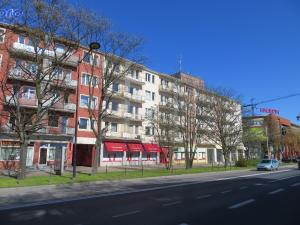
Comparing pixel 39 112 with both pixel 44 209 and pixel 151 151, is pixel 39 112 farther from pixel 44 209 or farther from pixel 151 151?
pixel 151 151

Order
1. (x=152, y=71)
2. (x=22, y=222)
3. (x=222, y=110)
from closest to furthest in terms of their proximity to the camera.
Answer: (x=22, y=222) < (x=222, y=110) < (x=152, y=71)

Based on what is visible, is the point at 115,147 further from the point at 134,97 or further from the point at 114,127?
the point at 134,97

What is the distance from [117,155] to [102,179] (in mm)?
22335

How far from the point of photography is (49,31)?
2459cm

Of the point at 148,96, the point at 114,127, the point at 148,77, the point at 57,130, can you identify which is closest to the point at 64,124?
the point at 57,130

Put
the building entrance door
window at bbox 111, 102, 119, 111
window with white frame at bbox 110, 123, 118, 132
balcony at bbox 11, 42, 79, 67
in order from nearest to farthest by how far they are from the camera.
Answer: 1. balcony at bbox 11, 42, 79, 67
2. the building entrance door
3. window with white frame at bbox 110, 123, 118, 132
4. window at bbox 111, 102, 119, 111

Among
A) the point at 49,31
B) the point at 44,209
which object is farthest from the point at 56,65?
the point at 44,209

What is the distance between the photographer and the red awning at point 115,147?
149 ft

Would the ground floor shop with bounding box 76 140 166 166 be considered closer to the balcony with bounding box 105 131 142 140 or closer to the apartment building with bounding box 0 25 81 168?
the balcony with bounding box 105 131 142 140

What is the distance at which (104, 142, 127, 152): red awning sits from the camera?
45.3 meters

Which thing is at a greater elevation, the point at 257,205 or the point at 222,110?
the point at 222,110

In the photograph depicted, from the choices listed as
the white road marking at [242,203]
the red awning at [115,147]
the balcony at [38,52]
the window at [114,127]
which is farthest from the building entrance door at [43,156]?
the white road marking at [242,203]

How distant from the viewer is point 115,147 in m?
46.2

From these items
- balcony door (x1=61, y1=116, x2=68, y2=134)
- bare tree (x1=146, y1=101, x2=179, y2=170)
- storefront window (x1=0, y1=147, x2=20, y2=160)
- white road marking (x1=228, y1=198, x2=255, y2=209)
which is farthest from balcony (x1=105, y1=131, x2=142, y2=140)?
white road marking (x1=228, y1=198, x2=255, y2=209)
